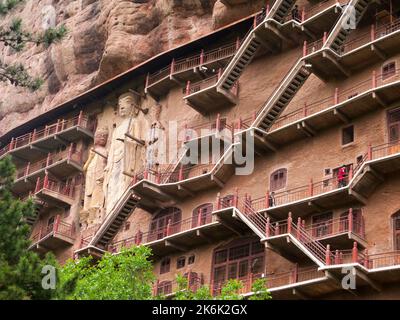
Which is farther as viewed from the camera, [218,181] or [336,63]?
[218,181]

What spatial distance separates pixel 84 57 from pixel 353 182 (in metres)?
23.0

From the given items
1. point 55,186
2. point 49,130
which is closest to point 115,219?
point 55,186

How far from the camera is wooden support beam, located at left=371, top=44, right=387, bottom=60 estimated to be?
3975cm

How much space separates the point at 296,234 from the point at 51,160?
20.7 meters

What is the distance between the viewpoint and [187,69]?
47875mm

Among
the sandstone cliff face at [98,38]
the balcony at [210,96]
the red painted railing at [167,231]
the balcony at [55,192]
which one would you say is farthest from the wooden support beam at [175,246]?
the sandstone cliff face at [98,38]

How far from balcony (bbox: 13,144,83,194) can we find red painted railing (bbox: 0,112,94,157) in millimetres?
1191

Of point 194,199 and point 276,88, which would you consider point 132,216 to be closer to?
point 194,199

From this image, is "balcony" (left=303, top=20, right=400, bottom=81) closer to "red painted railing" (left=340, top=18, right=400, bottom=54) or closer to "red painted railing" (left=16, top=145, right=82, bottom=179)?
"red painted railing" (left=340, top=18, right=400, bottom=54)

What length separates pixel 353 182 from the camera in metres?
36.6

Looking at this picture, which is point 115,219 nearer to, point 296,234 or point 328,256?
point 296,234
